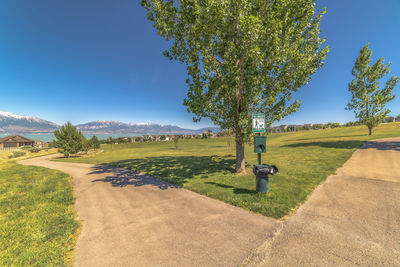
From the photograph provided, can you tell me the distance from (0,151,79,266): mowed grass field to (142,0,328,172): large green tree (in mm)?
8071

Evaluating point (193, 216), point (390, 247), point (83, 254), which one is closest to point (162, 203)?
point (193, 216)

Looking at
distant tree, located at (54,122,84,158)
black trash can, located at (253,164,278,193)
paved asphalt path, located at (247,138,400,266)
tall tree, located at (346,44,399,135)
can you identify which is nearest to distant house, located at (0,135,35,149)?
distant tree, located at (54,122,84,158)

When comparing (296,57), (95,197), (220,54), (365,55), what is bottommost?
(95,197)

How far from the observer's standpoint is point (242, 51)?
28.5 feet

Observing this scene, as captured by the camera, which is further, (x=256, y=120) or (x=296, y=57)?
(x=296, y=57)

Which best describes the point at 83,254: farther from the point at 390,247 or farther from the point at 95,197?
the point at 390,247

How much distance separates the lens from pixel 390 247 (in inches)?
152

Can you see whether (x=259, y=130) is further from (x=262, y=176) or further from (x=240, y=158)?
(x=240, y=158)

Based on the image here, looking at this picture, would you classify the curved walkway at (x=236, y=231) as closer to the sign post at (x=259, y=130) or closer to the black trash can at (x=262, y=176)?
the black trash can at (x=262, y=176)

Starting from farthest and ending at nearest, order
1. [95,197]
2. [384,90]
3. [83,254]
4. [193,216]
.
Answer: [384,90] < [95,197] < [193,216] < [83,254]

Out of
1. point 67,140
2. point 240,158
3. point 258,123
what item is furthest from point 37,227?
point 67,140

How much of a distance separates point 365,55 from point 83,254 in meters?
43.3

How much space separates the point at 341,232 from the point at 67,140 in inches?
1702

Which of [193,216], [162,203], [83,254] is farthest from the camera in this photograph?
[162,203]
